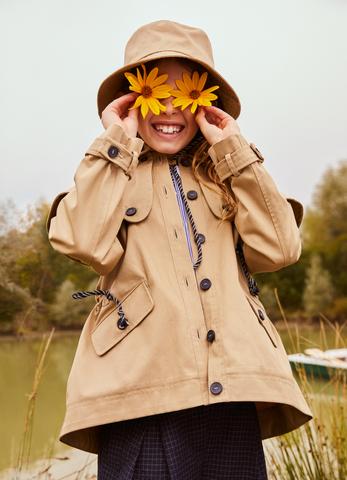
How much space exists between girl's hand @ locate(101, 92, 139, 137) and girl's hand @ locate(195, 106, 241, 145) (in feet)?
0.46

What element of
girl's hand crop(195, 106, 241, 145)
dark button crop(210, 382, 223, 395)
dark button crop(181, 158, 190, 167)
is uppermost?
girl's hand crop(195, 106, 241, 145)

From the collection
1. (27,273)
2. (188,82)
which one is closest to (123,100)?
(188,82)

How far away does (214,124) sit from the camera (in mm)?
1295

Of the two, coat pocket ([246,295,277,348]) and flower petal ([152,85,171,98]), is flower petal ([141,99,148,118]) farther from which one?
coat pocket ([246,295,277,348])

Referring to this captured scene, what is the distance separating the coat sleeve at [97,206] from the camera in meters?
1.07

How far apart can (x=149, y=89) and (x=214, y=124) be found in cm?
17

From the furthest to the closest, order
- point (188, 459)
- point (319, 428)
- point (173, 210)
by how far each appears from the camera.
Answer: point (319, 428), point (173, 210), point (188, 459)

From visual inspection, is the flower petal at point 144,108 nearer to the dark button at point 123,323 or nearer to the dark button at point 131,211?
the dark button at point 131,211

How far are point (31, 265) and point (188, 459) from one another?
5.58 ft

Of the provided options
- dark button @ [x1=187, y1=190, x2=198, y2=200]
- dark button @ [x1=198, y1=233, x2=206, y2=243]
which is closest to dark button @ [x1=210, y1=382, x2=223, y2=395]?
dark button @ [x1=198, y1=233, x2=206, y2=243]

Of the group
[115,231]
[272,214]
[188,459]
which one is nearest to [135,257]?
[115,231]

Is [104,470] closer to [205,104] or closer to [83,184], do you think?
[83,184]

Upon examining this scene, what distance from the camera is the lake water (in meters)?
2.48

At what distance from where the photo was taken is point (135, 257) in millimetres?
1123
